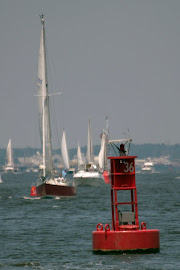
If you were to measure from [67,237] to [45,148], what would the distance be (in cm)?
4659

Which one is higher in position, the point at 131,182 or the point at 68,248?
the point at 131,182

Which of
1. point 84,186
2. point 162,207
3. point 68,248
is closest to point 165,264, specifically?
point 68,248

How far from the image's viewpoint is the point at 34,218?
62531 mm

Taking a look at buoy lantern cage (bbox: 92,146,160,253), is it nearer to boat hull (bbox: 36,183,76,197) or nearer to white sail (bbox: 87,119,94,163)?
boat hull (bbox: 36,183,76,197)

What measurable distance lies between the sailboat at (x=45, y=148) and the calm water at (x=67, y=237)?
7.75 m

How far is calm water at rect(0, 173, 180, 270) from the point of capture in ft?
120

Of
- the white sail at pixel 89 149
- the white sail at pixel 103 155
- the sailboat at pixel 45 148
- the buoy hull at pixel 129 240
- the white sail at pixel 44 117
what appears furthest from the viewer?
the white sail at pixel 103 155

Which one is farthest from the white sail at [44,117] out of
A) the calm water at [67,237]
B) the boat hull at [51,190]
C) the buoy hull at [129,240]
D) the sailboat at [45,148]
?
the buoy hull at [129,240]

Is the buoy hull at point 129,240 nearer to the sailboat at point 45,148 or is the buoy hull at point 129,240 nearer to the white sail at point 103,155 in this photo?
the sailboat at point 45,148

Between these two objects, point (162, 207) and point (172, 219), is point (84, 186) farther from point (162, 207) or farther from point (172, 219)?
point (172, 219)

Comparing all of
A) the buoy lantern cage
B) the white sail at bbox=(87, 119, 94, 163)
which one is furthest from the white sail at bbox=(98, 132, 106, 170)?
the buoy lantern cage

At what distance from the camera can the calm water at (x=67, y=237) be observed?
36.7 m

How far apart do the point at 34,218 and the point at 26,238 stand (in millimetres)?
14855

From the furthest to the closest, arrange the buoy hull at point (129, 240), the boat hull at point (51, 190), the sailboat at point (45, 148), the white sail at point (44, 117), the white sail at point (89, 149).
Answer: the white sail at point (89, 149), the white sail at point (44, 117), the sailboat at point (45, 148), the boat hull at point (51, 190), the buoy hull at point (129, 240)
